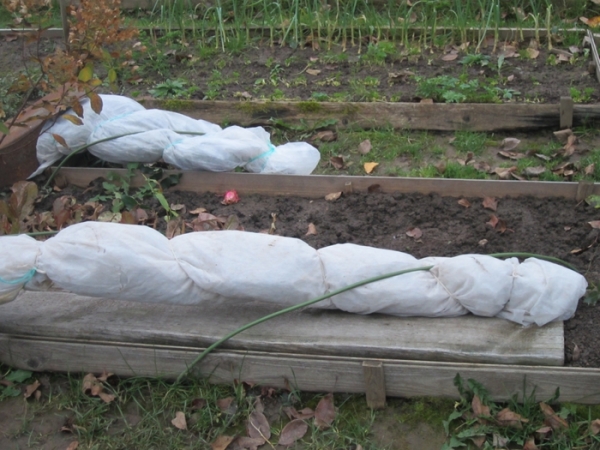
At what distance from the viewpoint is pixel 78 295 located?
3525 mm

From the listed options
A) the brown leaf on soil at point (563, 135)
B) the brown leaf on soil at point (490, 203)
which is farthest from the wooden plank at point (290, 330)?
the brown leaf on soil at point (563, 135)

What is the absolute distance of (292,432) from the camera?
3039 millimetres

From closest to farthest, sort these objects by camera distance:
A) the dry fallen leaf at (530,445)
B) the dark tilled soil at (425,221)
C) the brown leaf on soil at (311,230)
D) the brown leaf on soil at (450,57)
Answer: the dry fallen leaf at (530,445) < the dark tilled soil at (425,221) < the brown leaf on soil at (311,230) < the brown leaf on soil at (450,57)

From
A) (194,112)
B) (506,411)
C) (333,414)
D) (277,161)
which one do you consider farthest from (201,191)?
(506,411)

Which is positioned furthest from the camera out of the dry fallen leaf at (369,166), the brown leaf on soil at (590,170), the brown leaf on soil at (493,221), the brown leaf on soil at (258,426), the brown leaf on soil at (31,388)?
the dry fallen leaf at (369,166)

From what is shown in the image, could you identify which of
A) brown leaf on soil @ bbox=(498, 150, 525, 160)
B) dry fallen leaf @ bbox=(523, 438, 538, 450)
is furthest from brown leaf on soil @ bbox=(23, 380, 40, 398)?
brown leaf on soil @ bbox=(498, 150, 525, 160)

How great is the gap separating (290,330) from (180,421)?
591 mm

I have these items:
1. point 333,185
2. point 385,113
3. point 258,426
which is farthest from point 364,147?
point 258,426

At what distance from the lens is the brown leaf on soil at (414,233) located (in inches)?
157

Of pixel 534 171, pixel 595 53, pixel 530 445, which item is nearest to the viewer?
pixel 530 445

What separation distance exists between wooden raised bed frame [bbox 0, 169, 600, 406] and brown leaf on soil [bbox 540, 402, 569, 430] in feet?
0.18

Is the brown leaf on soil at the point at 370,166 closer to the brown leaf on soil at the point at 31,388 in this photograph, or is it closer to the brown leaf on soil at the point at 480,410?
the brown leaf on soil at the point at 480,410

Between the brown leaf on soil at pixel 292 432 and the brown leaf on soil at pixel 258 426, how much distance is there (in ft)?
0.21

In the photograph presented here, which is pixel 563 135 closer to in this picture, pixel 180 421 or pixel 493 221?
pixel 493 221
